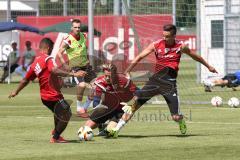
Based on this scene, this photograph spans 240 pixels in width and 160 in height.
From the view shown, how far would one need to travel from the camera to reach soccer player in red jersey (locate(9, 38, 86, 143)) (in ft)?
51.5

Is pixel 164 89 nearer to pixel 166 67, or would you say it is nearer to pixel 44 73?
pixel 166 67

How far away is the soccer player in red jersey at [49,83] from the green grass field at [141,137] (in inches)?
18.1

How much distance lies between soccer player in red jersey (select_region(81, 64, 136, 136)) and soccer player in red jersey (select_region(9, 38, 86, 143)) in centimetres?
108

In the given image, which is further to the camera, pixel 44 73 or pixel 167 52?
pixel 167 52

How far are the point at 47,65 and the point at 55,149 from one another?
1.86 metres

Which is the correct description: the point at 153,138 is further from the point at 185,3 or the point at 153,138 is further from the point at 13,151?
the point at 185,3

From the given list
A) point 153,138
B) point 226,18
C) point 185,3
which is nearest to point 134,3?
point 185,3

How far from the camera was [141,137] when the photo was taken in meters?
16.7

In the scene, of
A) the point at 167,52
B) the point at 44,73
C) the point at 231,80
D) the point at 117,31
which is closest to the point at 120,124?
the point at 167,52

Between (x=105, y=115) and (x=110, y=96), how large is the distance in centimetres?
66

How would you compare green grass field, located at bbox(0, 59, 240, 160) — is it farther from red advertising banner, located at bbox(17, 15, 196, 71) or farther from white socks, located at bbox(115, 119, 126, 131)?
red advertising banner, located at bbox(17, 15, 196, 71)

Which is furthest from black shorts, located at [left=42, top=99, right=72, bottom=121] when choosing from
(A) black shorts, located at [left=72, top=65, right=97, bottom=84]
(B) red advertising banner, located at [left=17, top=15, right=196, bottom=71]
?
(B) red advertising banner, located at [left=17, top=15, right=196, bottom=71]

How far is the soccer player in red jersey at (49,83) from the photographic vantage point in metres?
15.7

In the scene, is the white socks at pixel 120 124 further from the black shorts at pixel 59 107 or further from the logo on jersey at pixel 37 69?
the logo on jersey at pixel 37 69
